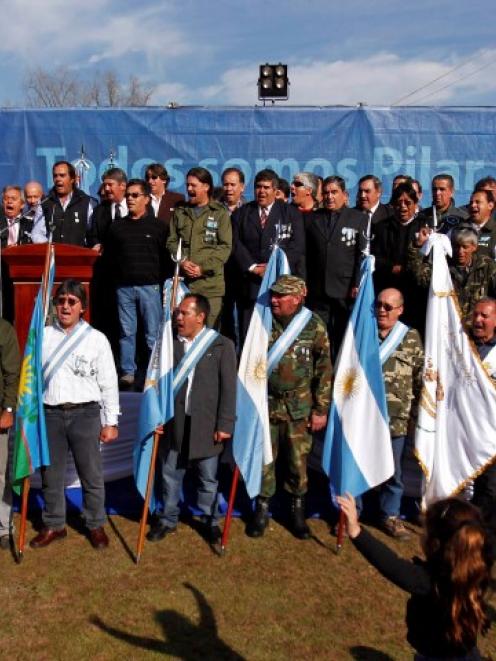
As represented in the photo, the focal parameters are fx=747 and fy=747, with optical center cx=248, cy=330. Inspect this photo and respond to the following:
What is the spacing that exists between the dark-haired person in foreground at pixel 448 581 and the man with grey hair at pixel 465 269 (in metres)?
3.70

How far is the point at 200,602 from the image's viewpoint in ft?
15.8

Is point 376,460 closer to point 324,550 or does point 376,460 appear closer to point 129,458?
point 324,550

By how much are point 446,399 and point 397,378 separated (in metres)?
0.42

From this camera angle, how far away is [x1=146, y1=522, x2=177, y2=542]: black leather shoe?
574cm

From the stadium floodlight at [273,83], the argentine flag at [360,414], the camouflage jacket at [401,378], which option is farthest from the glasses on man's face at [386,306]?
the stadium floodlight at [273,83]

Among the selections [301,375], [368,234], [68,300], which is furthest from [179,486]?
[368,234]

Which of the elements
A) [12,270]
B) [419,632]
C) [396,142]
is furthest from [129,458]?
[396,142]

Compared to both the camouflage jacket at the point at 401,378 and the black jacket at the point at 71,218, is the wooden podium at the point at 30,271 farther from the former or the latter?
the camouflage jacket at the point at 401,378

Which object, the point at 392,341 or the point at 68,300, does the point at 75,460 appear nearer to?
the point at 68,300

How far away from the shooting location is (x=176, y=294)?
5.99 metres

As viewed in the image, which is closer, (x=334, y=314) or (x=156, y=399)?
(x=156, y=399)

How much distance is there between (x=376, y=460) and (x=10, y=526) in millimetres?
2821

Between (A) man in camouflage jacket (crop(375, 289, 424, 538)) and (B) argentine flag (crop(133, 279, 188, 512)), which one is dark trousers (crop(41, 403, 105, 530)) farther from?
(A) man in camouflage jacket (crop(375, 289, 424, 538))

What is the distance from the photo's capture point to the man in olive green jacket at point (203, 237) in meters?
6.95
